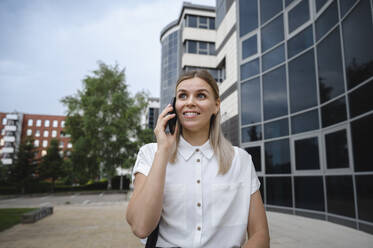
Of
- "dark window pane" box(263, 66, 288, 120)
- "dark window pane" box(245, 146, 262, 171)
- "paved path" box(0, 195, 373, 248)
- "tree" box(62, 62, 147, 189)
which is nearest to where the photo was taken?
"paved path" box(0, 195, 373, 248)

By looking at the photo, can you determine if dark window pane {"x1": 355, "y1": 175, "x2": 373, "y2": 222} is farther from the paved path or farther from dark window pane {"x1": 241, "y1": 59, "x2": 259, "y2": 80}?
dark window pane {"x1": 241, "y1": 59, "x2": 259, "y2": 80}

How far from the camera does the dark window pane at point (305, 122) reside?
9.19 m

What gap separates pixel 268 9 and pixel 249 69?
292 cm

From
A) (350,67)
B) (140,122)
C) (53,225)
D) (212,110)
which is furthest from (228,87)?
(140,122)

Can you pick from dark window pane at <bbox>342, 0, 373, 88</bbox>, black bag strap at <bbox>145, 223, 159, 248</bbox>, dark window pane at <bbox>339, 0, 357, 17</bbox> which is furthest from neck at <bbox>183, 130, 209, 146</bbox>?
dark window pane at <bbox>339, 0, 357, 17</bbox>

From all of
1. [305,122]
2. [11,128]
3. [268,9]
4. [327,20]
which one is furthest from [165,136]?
[11,128]

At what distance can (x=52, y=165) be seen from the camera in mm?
35188

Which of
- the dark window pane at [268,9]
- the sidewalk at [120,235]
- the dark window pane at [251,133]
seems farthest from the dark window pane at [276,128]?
the dark window pane at [268,9]

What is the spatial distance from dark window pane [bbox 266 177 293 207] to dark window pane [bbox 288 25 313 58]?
5.32 m

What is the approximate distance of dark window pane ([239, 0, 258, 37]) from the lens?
12.6 meters

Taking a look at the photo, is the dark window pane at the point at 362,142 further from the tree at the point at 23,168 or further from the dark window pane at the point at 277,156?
the tree at the point at 23,168

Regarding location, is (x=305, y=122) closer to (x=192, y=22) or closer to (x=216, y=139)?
(x=216, y=139)

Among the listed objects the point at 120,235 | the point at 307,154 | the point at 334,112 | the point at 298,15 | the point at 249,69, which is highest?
the point at 298,15

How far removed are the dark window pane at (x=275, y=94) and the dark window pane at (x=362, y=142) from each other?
3459 millimetres
